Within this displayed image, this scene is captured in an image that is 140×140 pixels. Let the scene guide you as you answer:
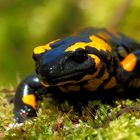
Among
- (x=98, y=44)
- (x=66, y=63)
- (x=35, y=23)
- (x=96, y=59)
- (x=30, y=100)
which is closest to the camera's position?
(x=66, y=63)

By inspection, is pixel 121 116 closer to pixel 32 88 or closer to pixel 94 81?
pixel 94 81

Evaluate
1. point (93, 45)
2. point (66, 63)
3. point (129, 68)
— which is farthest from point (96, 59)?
point (129, 68)

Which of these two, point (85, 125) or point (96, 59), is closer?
point (85, 125)

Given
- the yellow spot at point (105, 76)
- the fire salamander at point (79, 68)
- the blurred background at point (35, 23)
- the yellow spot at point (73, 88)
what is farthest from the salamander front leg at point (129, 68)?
the blurred background at point (35, 23)

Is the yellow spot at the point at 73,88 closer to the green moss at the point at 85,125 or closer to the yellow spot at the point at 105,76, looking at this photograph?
the yellow spot at the point at 105,76

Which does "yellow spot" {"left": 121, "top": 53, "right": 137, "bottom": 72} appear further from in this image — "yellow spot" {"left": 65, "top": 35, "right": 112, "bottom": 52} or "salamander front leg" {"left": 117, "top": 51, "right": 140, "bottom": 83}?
"yellow spot" {"left": 65, "top": 35, "right": 112, "bottom": 52}

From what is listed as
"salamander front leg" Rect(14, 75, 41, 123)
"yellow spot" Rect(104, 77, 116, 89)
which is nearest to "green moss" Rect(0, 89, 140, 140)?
"salamander front leg" Rect(14, 75, 41, 123)

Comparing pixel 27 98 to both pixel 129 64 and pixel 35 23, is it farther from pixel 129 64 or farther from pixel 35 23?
pixel 35 23
